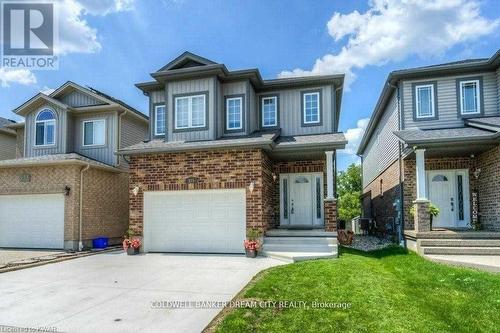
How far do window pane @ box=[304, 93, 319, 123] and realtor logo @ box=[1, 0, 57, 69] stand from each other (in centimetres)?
904

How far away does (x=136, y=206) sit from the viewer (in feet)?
38.7

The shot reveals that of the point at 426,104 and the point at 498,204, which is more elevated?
the point at 426,104

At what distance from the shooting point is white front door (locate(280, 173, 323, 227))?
13.2 metres

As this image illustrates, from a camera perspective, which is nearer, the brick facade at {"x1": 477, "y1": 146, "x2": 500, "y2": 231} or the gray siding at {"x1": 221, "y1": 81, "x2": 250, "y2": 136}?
the brick facade at {"x1": 477, "y1": 146, "x2": 500, "y2": 231}

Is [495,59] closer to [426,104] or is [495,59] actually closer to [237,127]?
[426,104]

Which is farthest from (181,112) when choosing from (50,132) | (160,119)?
(50,132)

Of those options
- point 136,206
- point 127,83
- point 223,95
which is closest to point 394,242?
point 223,95

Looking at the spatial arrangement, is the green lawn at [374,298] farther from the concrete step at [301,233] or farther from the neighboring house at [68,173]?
the neighboring house at [68,173]

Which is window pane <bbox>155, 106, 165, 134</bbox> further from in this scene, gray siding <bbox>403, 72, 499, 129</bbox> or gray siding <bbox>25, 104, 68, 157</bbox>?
gray siding <bbox>403, 72, 499, 129</bbox>

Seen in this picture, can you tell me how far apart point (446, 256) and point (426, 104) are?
5.78 meters

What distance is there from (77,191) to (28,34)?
5667 millimetres

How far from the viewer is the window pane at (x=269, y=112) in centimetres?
1355

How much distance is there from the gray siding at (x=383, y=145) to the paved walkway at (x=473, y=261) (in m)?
A: 5.00

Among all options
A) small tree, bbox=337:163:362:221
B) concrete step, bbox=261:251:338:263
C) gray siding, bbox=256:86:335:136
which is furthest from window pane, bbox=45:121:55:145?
small tree, bbox=337:163:362:221
